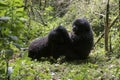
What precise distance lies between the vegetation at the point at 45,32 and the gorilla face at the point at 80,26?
0.43m

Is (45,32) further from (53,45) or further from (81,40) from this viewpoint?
(81,40)

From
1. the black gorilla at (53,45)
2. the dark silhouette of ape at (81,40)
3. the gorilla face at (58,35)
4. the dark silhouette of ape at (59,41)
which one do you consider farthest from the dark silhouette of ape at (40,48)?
Answer: the dark silhouette of ape at (81,40)

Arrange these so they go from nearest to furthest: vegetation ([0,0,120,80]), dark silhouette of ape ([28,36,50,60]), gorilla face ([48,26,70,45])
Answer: vegetation ([0,0,120,80])
gorilla face ([48,26,70,45])
dark silhouette of ape ([28,36,50,60])

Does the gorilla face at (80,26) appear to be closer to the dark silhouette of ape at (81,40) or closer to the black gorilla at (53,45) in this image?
the dark silhouette of ape at (81,40)

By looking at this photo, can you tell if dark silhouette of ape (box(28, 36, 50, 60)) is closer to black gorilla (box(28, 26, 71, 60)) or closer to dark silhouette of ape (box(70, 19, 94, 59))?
black gorilla (box(28, 26, 71, 60))

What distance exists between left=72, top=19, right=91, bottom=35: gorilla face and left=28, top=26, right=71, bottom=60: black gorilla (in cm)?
25

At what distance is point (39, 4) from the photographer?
52.5 ft

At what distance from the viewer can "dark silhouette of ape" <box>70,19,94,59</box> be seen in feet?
26.4

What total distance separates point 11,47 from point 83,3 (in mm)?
7638

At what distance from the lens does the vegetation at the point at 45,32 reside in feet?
9.98

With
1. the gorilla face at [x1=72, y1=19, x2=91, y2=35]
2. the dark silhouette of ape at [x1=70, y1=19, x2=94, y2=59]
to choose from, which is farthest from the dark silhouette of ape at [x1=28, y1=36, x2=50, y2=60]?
the gorilla face at [x1=72, y1=19, x2=91, y2=35]

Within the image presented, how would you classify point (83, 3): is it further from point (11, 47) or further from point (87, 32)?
point (11, 47)

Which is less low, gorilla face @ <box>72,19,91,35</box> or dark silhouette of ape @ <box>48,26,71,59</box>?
gorilla face @ <box>72,19,91,35</box>

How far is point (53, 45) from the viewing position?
318 inches
